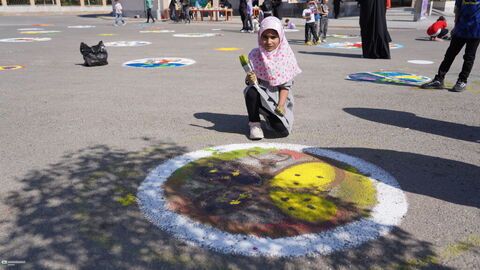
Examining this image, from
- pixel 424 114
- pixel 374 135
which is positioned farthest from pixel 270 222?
pixel 424 114

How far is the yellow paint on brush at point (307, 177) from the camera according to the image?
3172 mm

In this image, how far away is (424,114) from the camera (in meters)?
5.31

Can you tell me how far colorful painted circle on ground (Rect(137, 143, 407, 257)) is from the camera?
8.04 ft

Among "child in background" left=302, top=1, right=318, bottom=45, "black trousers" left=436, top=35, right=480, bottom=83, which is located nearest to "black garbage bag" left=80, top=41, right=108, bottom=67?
"child in background" left=302, top=1, right=318, bottom=45

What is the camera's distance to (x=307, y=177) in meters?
3.32

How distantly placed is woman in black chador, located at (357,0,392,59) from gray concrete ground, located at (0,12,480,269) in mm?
1380

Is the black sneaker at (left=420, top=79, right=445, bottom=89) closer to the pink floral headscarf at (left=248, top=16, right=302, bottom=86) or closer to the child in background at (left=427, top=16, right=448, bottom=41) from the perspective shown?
the pink floral headscarf at (left=248, top=16, right=302, bottom=86)

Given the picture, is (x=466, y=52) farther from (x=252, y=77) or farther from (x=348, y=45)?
(x=348, y=45)

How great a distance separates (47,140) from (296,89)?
4.22 meters

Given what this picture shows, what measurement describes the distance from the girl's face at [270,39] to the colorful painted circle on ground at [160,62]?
570 cm

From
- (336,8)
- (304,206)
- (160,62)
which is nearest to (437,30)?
Result: (160,62)

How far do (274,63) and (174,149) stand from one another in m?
1.49

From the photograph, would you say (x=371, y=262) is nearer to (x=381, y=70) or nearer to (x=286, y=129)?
(x=286, y=129)

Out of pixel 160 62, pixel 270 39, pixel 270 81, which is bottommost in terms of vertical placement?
pixel 160 62
